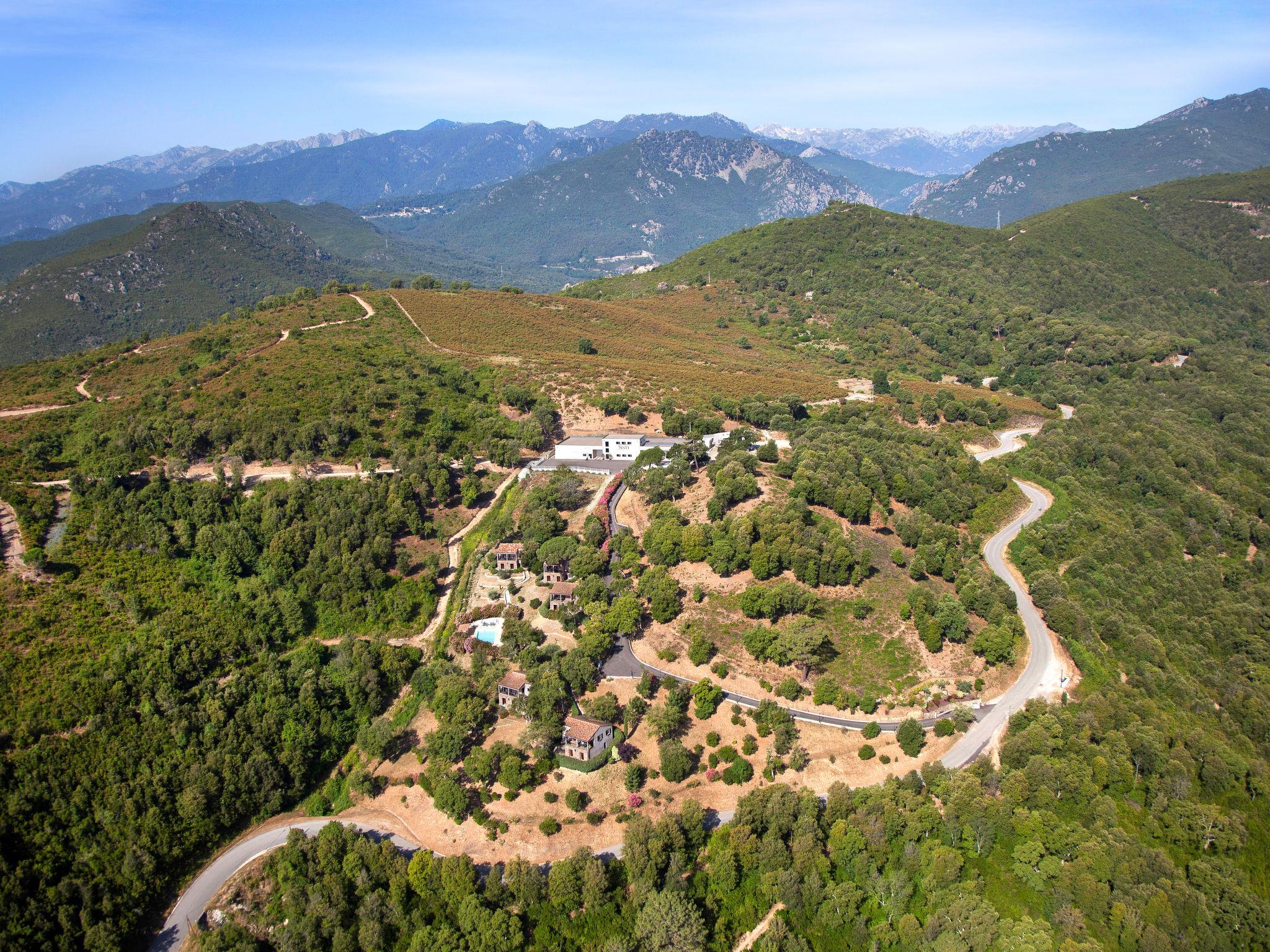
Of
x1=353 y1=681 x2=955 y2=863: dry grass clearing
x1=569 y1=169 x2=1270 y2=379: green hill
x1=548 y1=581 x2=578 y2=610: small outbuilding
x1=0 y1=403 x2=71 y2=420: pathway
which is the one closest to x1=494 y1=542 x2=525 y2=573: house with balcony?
x1=548 y1=581 x2=578 y2=610: small outbuilding

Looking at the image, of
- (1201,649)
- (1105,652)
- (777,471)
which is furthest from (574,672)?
(1201,649)

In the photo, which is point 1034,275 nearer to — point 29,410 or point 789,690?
point 789,690

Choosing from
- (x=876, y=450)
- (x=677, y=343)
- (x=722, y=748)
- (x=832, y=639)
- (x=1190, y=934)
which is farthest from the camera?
(x=677, y=343)

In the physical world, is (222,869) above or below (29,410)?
below

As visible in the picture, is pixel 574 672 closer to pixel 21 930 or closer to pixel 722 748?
pixel 722 748

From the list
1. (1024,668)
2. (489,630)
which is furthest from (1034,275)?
(489,630)

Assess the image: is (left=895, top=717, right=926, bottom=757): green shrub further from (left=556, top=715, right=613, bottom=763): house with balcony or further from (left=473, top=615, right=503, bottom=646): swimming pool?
(left=473, top=615, right=503, bottom=646): swimming pool

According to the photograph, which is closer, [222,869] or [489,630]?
[222,869]
